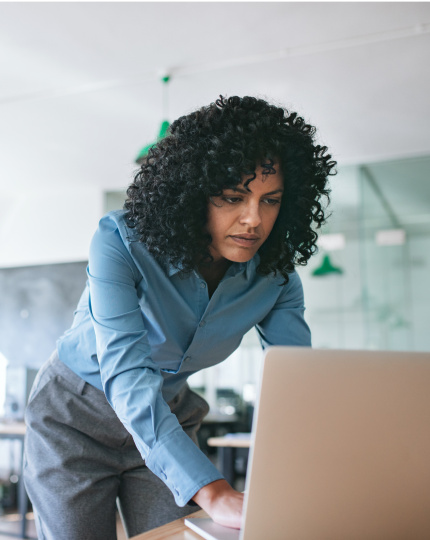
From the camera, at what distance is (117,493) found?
1.26 meters

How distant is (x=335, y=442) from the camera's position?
0.59 m

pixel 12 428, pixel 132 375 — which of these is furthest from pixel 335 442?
pixel 12 428

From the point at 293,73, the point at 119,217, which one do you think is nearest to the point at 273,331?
the point at 119,217

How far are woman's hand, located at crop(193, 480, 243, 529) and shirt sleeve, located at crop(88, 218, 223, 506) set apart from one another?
12mm

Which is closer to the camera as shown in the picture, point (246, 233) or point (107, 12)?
point (246, 233)

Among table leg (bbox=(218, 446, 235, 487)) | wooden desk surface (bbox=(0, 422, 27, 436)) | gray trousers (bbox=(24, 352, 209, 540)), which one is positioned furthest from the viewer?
wooden desk surface (bbox=(0, 422, 27, 436))

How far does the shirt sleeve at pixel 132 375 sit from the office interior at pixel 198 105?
2.40 m

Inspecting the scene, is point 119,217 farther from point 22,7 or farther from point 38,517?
point 22,7

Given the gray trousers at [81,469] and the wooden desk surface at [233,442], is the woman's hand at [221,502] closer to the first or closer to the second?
the gray trousers at [81,469]

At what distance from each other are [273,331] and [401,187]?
4153 millimetres

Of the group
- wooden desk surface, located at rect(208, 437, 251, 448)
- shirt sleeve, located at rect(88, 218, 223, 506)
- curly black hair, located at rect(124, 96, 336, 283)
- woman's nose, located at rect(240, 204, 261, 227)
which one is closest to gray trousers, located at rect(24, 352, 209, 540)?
shirt sleeve, located at rect(88, 218, 223, 506)

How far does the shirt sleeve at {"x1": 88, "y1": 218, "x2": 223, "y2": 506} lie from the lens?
81cm

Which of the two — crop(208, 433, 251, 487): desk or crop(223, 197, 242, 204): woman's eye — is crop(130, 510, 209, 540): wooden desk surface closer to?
crop(223, 197, 242, 204): woman's eye

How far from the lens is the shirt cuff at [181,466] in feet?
2.58
